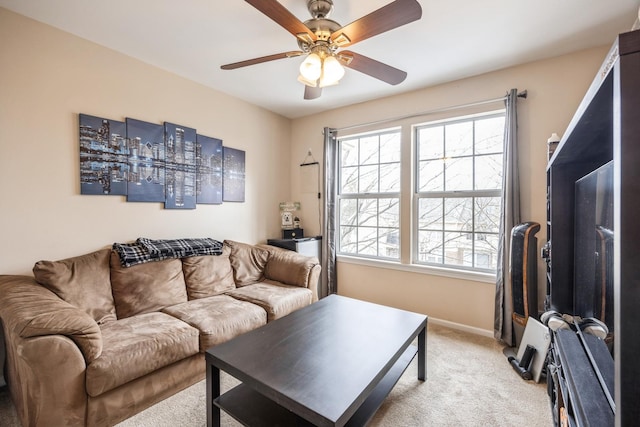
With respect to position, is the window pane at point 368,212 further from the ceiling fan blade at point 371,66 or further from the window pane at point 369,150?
the ceiling fan blade at point 371,66

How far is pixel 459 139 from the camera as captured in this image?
2986mm

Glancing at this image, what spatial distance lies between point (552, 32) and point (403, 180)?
1683mm

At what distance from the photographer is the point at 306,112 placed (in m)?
3.93

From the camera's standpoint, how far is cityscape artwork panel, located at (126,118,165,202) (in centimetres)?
252

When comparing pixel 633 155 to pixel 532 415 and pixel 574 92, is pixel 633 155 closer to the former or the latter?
pixel 532 415

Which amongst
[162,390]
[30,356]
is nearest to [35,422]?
[30,356]

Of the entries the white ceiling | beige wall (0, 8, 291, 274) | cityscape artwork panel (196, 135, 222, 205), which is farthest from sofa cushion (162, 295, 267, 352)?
the white ceiling

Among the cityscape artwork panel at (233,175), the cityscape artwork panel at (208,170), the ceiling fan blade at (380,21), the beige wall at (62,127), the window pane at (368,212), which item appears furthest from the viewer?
the window pane at (368,212)

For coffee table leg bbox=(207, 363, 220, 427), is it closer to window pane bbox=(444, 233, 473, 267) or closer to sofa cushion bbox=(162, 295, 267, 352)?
sofa cushion bbox=(162, 295, 267, 352)

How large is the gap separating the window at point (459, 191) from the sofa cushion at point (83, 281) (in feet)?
9.60

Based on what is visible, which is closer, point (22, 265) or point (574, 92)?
point (22, 265)

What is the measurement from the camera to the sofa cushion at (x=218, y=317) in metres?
2.00

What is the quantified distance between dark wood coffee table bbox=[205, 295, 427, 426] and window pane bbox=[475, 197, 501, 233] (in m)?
1.42

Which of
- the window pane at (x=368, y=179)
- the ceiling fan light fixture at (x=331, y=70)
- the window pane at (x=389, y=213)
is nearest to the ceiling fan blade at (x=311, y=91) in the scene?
the ceiling fan light fixture at (x=331, y=70)
